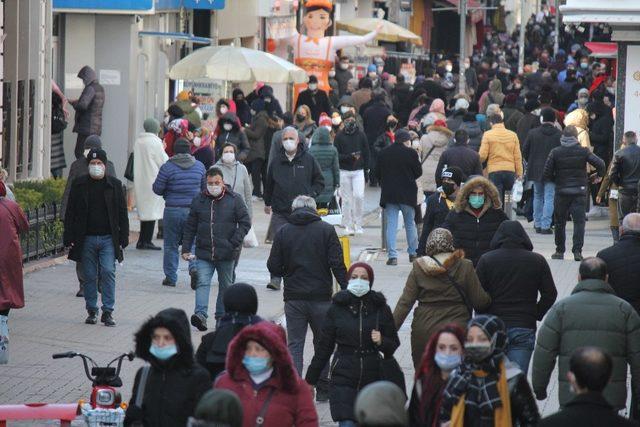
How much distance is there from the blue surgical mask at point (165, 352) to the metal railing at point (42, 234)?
34.8ft

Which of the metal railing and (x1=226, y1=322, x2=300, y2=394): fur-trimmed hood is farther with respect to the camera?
the metal railing

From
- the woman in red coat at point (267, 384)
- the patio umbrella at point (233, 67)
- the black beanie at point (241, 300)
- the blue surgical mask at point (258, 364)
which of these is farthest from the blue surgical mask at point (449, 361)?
the patio umbrella at point (233, 67)

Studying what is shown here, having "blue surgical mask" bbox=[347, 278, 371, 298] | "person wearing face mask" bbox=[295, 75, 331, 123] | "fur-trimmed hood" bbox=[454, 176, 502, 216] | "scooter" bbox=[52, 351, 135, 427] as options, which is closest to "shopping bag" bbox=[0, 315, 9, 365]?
"scooter" bbox=[52, 351, 135, 427]

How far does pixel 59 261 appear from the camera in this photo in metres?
19.8

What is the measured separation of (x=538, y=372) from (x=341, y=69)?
93.2 feet

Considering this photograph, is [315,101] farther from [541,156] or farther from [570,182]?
[570,182]

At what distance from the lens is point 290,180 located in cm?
1870

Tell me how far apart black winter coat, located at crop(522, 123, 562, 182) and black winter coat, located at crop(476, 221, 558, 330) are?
12052 mm

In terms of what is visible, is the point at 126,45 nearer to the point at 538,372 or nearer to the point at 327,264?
the point at 327,264

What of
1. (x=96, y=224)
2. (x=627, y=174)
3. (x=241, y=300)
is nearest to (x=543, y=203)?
(x=627, y=174)

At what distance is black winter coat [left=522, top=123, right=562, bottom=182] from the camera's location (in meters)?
23.6

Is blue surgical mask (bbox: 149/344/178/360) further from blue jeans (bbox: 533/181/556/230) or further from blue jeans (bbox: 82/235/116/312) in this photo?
blue jeans (bbox: 533/181/556/230)

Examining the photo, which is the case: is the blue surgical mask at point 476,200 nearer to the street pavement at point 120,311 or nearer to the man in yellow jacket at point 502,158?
the street pavement at point 120,311

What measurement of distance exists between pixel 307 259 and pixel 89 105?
12.6 m
